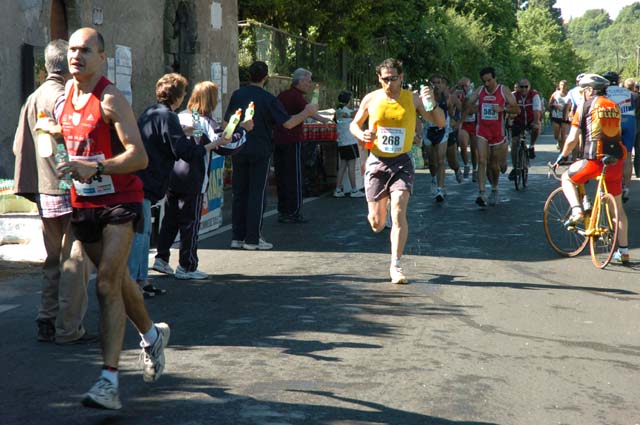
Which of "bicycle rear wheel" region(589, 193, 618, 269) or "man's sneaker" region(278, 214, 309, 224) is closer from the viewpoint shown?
"bicycle rear wheel" region(589, 193, 618, 269)

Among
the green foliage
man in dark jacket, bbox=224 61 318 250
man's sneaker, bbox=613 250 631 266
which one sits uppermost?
the green foliage

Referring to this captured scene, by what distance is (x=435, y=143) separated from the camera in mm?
17172

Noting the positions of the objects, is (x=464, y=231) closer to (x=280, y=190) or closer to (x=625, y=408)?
(x=280, y=190)

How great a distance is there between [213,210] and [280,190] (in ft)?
4.03

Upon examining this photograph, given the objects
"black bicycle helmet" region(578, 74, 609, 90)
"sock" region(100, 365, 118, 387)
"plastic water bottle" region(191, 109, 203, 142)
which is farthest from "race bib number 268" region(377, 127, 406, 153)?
"sock" region(100, 365, 118, 387)

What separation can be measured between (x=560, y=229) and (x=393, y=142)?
2619 millimetres

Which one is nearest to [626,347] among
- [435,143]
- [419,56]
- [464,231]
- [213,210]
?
[464,231]

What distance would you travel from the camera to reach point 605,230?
10164 mm

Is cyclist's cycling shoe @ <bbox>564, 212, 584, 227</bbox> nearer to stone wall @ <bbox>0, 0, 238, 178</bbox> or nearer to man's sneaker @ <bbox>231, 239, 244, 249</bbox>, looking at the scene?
man's sneaker @ <bbox>231, 239, 244, 249</bbox>

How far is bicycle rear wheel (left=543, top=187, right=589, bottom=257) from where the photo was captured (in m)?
11.0

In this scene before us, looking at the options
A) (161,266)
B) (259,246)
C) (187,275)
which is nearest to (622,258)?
(259,246)

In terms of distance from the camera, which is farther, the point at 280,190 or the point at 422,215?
the point at 422,215

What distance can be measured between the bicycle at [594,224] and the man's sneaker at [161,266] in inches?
163

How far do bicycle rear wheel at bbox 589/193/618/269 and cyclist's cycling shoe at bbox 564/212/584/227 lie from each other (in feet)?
0.70
